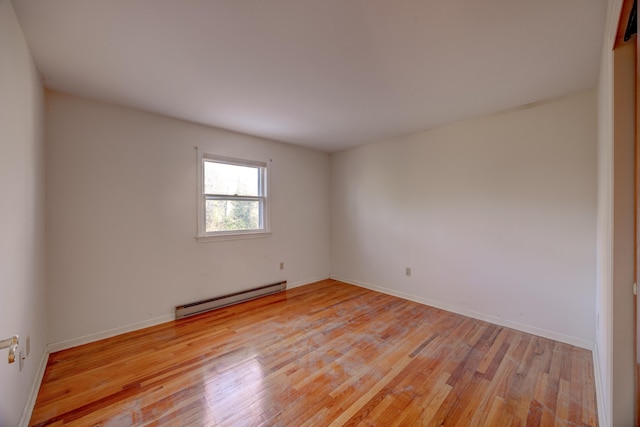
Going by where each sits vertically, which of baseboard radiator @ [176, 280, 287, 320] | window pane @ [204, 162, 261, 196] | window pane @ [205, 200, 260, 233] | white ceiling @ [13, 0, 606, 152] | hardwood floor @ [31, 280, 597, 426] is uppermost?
white ceiling @ [13, 0, 606, 152]

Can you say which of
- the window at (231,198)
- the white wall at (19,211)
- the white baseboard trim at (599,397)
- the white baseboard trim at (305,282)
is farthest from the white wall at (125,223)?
the white baseboard trim at (599,397)

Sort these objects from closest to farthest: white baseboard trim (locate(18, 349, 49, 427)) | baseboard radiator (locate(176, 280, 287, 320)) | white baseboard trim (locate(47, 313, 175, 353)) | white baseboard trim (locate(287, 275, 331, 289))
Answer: white baseboard trim (locate(18, 349, 49, 427)) < white baseboard trim (locate(47, 313, 175, 353)) < baseboard radiator (locate(176, 280, 287, 320)) < white baseboard trim (locate(287, 275, 331, 289))

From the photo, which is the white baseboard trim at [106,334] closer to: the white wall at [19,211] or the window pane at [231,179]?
the white wall at [19,211]

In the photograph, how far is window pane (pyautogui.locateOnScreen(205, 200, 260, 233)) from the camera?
133 inches

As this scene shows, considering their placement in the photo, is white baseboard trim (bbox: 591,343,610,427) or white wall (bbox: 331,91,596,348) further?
white wall (bbox: 331,91,596,348)

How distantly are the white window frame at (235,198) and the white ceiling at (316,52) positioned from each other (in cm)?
76

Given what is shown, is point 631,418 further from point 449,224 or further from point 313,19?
point 313,19

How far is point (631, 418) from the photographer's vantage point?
47.9 inches

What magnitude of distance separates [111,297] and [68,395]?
1.00 metres

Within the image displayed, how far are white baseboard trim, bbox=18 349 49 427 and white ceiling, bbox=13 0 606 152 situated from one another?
2.29 m

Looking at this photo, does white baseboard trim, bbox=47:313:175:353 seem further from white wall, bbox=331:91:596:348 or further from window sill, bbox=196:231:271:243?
white wall, bbox=331:91:596:348

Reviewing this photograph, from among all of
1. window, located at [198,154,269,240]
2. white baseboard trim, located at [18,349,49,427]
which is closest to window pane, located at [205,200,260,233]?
window, located at [198,154,269,240]

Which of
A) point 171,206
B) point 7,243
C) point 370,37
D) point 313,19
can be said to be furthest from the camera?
point 171,206

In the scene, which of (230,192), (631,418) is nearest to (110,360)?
(230,192)
